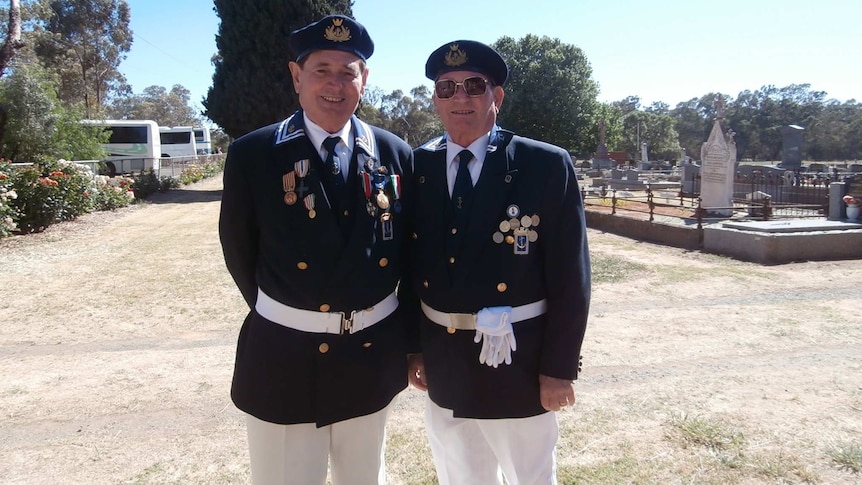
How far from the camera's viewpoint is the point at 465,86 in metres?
2.12

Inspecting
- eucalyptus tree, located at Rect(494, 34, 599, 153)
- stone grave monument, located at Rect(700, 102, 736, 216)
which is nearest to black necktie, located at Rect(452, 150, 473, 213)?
stone grave monument, located at Rect(700, 102, 736, 216)

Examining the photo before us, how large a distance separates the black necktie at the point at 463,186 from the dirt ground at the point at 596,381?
1.70 m

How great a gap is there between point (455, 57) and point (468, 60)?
5 cm

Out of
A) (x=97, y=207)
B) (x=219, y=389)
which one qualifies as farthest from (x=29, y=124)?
(x=219, y=389)

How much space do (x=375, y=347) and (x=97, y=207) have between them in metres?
16.4

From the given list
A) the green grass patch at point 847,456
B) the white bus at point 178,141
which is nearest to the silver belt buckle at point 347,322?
the green grass patch at point 847,456

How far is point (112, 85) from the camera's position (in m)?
52.2

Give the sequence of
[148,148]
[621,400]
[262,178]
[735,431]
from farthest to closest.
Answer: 1. [148,148]
2. [621,400]
3. [735,431]
4. [262,178]

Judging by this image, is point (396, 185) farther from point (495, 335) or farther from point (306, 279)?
point (495, 335)

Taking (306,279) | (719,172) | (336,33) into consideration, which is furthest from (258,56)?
(306,279)

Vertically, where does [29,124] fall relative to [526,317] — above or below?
above

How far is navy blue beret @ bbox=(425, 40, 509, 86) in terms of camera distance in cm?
214

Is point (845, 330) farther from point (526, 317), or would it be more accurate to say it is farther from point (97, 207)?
point (97, 207)

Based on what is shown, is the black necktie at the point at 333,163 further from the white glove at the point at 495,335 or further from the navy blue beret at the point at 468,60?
the white glove at the point at 495,335
